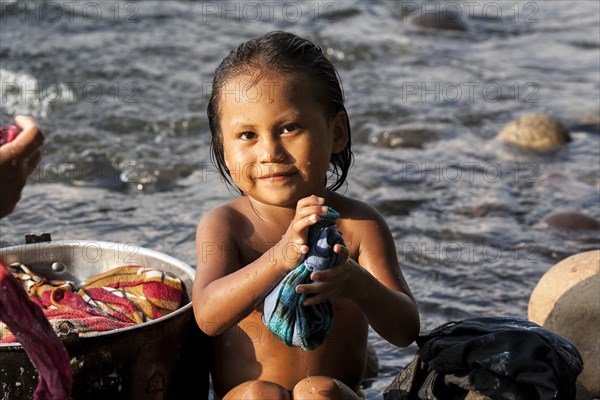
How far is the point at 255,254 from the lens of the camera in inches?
119

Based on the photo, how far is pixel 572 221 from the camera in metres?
5.55

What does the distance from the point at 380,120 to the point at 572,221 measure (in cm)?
209

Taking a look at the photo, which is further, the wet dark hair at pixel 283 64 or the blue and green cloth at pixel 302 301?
the wet dark hair at pixel 283 64

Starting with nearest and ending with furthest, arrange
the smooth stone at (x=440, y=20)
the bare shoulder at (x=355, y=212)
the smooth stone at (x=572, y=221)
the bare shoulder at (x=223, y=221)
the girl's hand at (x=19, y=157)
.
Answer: the girl's hand at (x=19, y=157) → the bare shoulder at (x=223, y=221) → the bare shoulder at (x=355, y=212) → the smooth stone at (x=572, y=221) → the smooth stone at (x=440, y=20)

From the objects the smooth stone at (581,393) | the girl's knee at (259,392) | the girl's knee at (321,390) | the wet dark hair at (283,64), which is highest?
the wet dark hair at (283,64)

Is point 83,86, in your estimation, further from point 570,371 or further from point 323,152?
point 570,371

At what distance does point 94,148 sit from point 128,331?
376cm

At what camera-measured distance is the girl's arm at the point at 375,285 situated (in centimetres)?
257

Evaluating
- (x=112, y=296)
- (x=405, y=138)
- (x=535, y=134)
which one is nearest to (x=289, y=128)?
(x=112, y=296)

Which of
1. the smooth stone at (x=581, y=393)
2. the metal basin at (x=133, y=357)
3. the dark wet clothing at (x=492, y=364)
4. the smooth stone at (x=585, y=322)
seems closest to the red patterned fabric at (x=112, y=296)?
the metal basin at (x=133, y=357)

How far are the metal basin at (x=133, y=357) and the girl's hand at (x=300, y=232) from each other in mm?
575

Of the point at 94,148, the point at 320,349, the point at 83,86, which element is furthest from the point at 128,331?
the point at 83,86

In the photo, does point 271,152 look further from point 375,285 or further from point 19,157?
point 19,157

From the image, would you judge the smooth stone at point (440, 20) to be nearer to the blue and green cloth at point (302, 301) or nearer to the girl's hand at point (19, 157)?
the blue and green cloth at point (302, 301)
